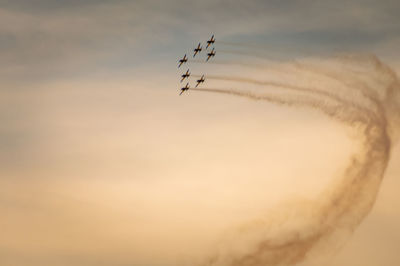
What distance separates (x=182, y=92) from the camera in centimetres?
17888

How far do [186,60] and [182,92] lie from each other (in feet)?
25.8

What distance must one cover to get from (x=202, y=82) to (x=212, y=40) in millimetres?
9440

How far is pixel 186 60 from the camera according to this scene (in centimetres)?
18162

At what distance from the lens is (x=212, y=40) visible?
A: 178 m

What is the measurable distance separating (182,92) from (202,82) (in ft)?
16.3

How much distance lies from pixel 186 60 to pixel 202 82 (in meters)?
7.11

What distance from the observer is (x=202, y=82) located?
17825 cm
